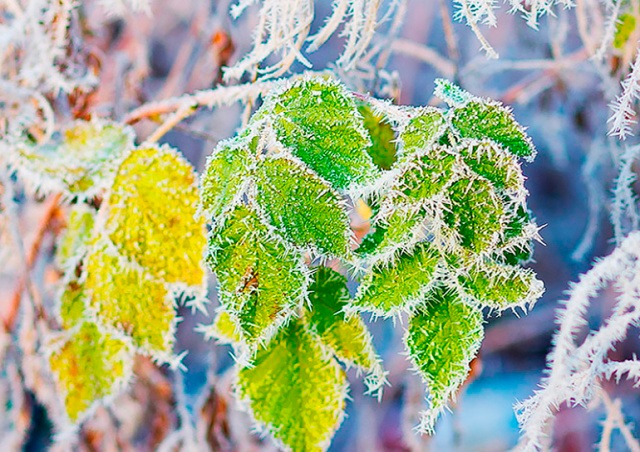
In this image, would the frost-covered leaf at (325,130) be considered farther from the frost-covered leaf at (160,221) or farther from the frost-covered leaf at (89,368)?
the frost-covered leaf at (89,368)

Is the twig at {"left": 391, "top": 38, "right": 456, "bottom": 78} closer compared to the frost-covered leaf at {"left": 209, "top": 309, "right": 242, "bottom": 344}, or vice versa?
the frost-covered leaf at {"left": 209, "top": 309, "right": 242, "bottom": 344}

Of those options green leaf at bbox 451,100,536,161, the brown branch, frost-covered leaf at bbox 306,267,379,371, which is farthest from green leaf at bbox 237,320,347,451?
the brown branch

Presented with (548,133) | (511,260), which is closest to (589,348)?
(511,260)

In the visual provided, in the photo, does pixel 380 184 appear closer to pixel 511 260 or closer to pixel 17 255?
pixel 511 260

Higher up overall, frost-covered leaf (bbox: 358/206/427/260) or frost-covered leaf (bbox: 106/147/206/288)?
frost-covered leaf (bbox: 358/206/427/260)

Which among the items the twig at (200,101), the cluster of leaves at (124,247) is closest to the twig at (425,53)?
the twig at (200,101)

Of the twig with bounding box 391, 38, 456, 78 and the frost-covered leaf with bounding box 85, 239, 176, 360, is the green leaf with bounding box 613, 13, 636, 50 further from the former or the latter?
the frost-covered leaf with bounding box 85, 239, 176, 360

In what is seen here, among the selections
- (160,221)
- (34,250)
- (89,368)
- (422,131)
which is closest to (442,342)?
(422,131)
